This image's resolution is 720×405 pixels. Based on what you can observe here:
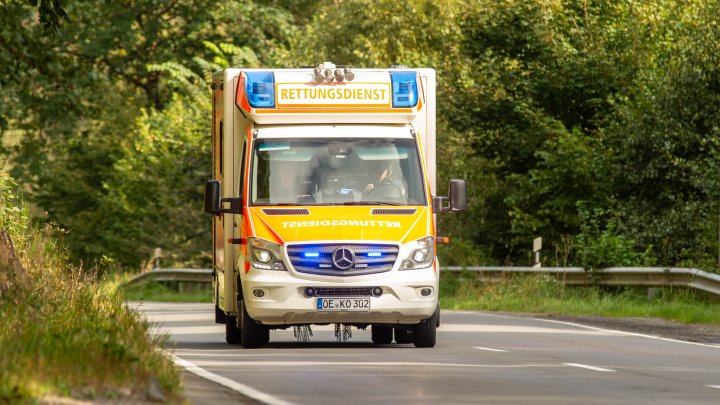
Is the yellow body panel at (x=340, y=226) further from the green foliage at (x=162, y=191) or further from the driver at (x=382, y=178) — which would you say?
the green foliage at (x=162, y=191)

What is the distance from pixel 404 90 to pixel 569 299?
34.2ft

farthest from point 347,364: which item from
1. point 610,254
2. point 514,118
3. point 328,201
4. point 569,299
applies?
point 514,118

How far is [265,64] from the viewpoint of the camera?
54.8 metres

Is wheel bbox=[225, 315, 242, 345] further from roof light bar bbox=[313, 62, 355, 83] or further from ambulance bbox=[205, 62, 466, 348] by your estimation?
roof light bar bbox=[313, 62, 355, 83]

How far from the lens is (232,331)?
19438mm

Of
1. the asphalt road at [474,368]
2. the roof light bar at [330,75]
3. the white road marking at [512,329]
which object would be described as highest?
the roof light bar at [330,75]

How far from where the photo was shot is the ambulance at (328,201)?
17.6 metres

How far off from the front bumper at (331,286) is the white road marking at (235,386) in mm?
1973

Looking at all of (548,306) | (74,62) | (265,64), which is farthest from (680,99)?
(265,64)

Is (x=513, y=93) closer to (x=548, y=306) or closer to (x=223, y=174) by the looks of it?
(x=548, y=306)

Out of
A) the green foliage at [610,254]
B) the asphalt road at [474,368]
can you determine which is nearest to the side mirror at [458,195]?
the asphalt road at [474,368]

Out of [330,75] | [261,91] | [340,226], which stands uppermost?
[330,75]

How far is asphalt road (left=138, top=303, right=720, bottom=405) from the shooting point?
12.4 m

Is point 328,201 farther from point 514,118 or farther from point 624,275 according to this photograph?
point 514,118
